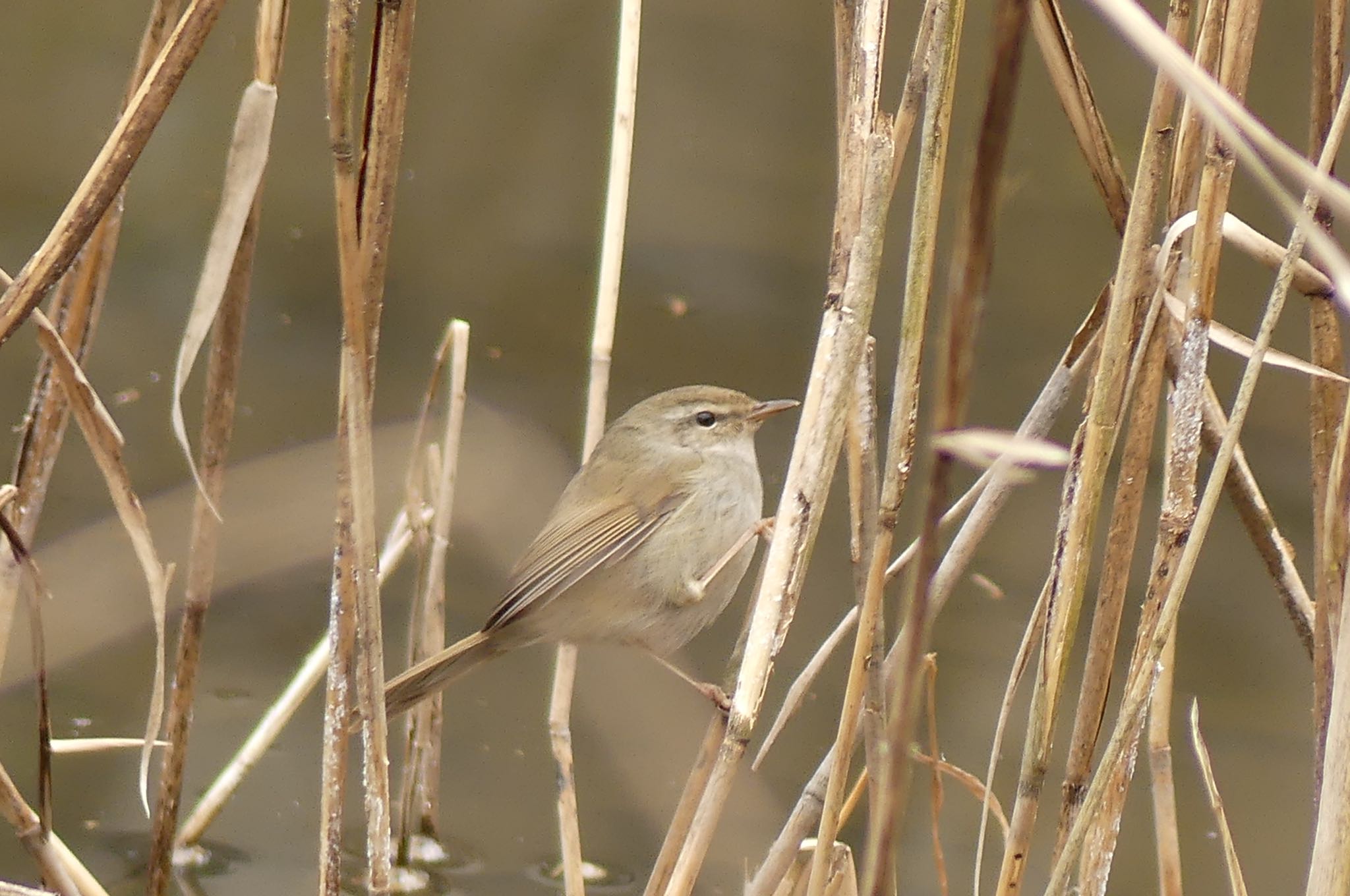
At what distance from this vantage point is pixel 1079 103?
167cm

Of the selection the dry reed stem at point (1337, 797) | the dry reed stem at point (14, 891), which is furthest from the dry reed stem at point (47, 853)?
the dry reed stem at point (1337, 797)

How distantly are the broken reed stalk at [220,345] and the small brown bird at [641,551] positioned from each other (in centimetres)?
53

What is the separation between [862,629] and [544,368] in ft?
12.6

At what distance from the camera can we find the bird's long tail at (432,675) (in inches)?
99.0

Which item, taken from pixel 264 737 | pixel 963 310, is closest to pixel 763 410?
pixel 264 737

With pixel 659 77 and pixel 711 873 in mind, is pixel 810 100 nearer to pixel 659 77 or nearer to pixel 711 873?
pixel 659 77

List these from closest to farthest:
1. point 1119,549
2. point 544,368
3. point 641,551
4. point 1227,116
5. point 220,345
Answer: point 1227,116 < point 1119,549 < point 220,345 < point 641,551 < point 544,368

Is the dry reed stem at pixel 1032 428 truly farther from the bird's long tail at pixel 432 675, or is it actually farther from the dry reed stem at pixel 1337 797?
the bird's long tail at pixel 432 675

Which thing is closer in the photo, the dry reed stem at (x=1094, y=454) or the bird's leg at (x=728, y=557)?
the dry reed stem at (x=1094, y=454)

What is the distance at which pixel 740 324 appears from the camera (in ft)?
18.4

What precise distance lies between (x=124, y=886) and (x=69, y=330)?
1.36m

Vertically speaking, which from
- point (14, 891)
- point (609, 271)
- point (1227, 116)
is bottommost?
point (14, 891)

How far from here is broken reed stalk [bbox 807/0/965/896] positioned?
1.42m

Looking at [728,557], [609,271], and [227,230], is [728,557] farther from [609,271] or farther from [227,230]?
[227,230]
